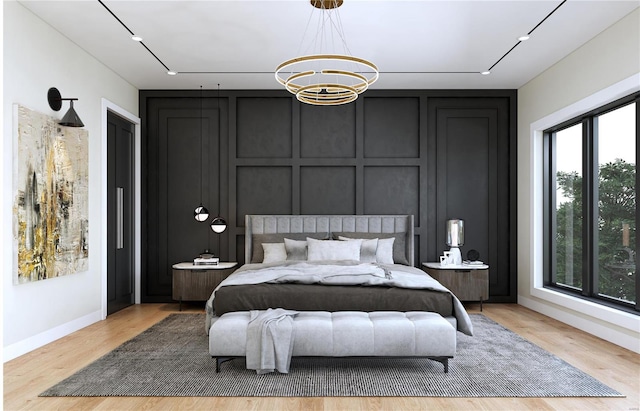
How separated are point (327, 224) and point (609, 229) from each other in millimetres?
3166

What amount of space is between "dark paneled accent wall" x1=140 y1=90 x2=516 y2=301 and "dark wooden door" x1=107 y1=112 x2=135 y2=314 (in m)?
0.26

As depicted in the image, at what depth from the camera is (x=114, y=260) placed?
6082 mm

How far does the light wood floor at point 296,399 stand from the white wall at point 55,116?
20 centimetres

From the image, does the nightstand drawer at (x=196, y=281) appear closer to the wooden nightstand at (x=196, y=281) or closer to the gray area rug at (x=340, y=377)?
the wooden nightstand at (x=196, y=281)

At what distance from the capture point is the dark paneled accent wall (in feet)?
22.2

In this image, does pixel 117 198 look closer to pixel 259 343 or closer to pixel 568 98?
pixel 259 343

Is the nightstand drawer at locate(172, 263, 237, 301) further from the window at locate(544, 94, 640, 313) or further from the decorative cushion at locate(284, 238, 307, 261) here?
the window at locate(544, 94, 640, 313)

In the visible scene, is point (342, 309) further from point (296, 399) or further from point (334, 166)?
point (334, 166)

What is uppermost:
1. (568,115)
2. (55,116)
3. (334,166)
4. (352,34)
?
(352,34)

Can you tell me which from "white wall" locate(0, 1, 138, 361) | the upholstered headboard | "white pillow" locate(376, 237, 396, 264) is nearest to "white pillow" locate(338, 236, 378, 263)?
"white pillow" locate(376, 237, 396, 264)

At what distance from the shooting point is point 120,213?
620cm

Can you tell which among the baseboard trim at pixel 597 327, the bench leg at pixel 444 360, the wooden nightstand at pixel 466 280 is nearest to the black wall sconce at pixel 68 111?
the bench leg at pixel 444 360

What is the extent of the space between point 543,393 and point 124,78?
563cm

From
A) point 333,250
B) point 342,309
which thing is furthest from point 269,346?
point 333,250
